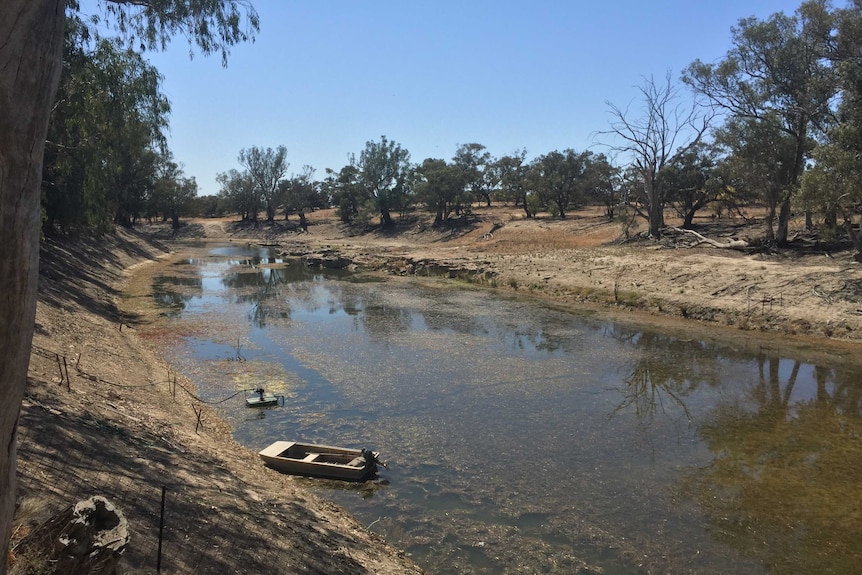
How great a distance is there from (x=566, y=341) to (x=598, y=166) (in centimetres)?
3480

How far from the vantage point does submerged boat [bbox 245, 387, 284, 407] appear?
12.8 m

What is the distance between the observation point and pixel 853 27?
21297mm

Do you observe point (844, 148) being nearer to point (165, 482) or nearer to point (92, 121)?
point (165, 482)

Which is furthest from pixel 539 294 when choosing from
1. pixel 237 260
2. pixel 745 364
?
pixel 237 260

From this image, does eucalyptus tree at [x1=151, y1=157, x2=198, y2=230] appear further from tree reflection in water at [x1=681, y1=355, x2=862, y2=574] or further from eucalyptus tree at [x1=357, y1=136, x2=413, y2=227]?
tree reflection in water at [x1=681, y1=355, x2=862, y2=574]

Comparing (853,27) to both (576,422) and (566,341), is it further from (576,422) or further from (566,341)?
(576,422)

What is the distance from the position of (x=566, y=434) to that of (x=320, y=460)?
16.4 ft

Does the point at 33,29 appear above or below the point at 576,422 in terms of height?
above

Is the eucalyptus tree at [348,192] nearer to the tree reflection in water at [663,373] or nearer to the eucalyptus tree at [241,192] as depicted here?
the eucalyptus tree at [241,192]

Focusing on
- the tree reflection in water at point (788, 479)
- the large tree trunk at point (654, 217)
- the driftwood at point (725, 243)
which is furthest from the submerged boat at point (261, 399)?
the large tree trunk at point (654, 217)

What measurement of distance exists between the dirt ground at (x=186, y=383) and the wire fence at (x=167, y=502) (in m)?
0.02

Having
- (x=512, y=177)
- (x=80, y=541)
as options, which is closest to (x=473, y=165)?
(x=512, y=177)

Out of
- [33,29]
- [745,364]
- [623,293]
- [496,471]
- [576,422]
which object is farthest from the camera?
[623,293]

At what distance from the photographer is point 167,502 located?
608 cm
